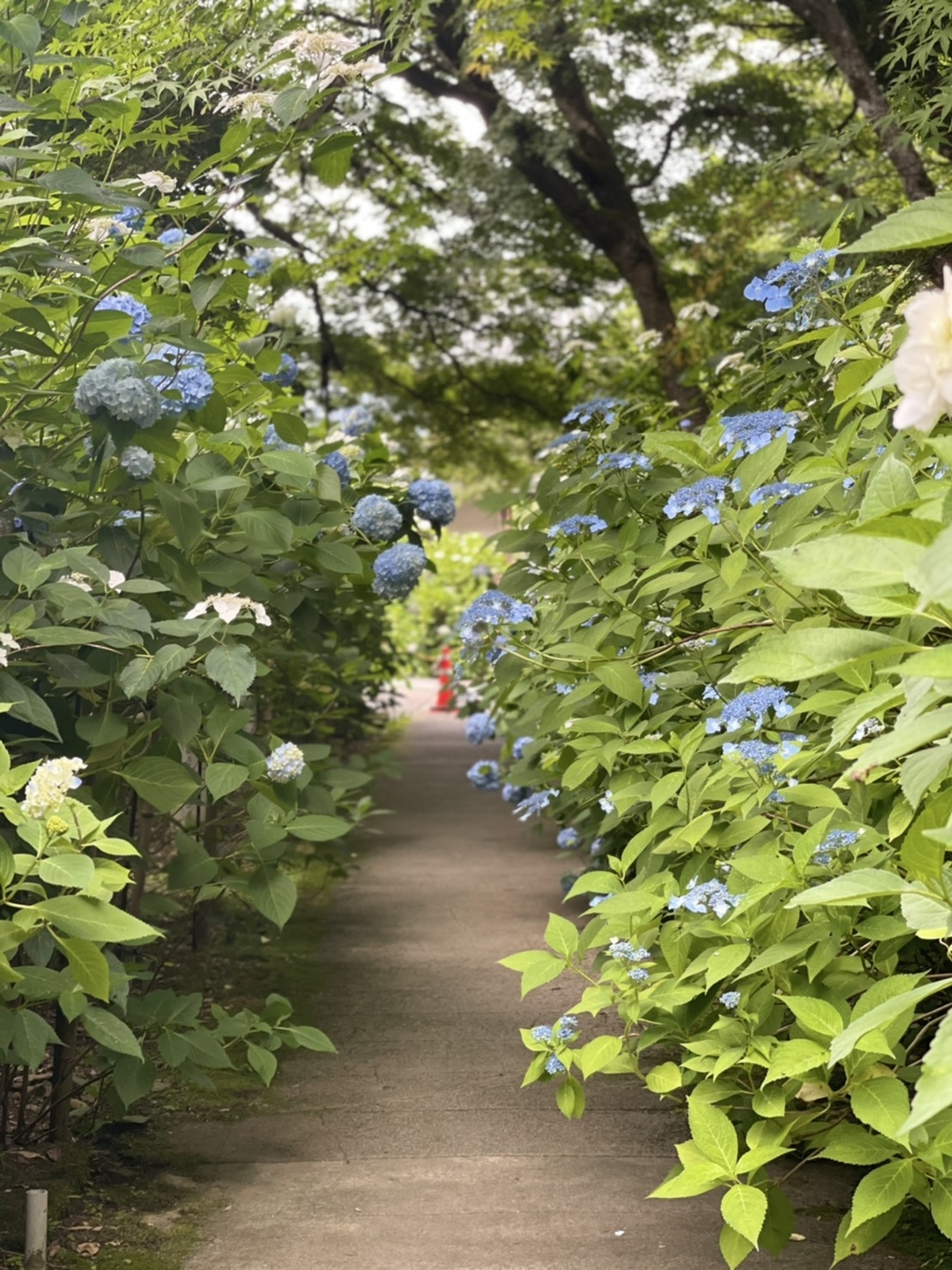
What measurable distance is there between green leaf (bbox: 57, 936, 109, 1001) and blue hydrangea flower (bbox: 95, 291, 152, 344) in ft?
3.96

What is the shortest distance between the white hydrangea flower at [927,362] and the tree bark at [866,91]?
3.82 metres

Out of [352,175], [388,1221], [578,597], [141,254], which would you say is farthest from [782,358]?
[352,175]

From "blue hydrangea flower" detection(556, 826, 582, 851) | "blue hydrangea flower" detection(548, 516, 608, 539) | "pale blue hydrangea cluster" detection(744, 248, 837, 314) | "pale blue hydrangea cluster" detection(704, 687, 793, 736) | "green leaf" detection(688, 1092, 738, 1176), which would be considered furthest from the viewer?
"blue hydrangea flower" detection(556, 826, 582, 851)

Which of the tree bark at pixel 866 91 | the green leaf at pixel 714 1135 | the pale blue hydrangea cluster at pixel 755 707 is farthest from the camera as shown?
the tree bark at pixel 866 91

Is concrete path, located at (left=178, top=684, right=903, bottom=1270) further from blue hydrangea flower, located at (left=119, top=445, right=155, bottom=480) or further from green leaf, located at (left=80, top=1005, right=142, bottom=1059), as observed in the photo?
blue hydrangea flower, located at (left=119, top=445, right=155, bottom=480)

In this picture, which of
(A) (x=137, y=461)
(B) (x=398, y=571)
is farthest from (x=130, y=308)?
(B) (x=398, y=571)

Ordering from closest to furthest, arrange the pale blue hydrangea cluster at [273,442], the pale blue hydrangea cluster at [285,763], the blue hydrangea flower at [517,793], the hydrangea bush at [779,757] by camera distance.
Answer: the hydrangea bush at [779,757] < the pale blue hydrangea cluster at [285,763] < the pale blue hydrangea cluster at [273,442] < the blue hydrangea flower at [517,793]

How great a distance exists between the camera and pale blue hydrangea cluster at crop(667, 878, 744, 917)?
1.96m

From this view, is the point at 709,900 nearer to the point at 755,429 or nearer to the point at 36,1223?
the point at 755,429

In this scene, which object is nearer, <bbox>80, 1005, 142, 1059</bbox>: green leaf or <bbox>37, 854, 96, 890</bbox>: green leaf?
<bbox>37, 854, 96, 890</bbox>: green leaf

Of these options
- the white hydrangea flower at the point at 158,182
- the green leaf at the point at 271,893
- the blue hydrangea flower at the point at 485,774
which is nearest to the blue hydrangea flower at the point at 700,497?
the green leaf at the point at 271,893

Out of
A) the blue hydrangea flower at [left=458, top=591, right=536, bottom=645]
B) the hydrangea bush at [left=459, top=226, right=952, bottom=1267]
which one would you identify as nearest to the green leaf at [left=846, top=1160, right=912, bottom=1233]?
the hydrangea bush at [left=459, top=226, right=952, bottom=1267]

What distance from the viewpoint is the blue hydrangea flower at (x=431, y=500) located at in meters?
3.76

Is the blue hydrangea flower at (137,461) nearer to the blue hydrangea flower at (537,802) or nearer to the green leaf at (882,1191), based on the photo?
the blue hydrangea flower at (537,802)
